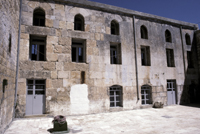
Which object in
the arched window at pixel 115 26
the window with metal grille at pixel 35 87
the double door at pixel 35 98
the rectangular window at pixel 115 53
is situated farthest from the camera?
the arched window at pixel 115 26

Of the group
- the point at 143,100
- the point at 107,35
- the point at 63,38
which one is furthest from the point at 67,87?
the point at 143,100

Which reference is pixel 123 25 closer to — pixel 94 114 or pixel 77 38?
pixel 77 38

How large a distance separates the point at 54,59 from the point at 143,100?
19.7 feet

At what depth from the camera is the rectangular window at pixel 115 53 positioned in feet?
29.9

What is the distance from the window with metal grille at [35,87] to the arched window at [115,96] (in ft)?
12.3

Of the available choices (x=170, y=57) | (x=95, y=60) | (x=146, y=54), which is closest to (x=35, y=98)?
(x=95, y=60)

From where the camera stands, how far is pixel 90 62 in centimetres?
811

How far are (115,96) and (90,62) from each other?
249 cm

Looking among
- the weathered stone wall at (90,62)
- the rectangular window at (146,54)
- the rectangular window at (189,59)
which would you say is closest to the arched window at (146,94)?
the weathered stone wall at (90,62)

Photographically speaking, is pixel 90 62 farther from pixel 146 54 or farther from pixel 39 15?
pixel 146 54

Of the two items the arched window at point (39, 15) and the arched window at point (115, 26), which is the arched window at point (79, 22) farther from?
the arched window at point (115, 26)

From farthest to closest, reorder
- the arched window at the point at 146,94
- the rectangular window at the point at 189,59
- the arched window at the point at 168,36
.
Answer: the rectangular window at the point at 189,59 < the arched window at the point at 168,36 < the arched window at the point at 146,94

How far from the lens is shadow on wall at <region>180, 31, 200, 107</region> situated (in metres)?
10.8

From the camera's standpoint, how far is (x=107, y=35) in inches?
344
